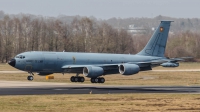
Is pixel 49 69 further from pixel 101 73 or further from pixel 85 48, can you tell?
pixel 85 48

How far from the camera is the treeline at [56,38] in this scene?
140 m

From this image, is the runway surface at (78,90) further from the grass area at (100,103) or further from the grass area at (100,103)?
the grass area at (100,103)

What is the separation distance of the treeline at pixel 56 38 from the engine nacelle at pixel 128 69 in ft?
251

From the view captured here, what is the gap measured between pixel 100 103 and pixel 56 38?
10908 cm

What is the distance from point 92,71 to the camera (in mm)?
59656

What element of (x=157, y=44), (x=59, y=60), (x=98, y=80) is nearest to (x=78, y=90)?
(x=59, y=60)

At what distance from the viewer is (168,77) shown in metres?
75.0

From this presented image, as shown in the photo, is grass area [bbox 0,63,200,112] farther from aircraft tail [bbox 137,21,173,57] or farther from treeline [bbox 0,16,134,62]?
treeline [bbox 0,16,134,62]

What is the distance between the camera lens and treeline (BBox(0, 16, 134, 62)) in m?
140

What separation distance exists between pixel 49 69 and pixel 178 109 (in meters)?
28.7

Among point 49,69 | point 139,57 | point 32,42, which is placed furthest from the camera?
point 32,42

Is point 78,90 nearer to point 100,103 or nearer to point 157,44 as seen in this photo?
point 100,103

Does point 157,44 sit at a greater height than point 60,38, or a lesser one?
lesser

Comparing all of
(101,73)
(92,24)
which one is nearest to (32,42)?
(92,24)
